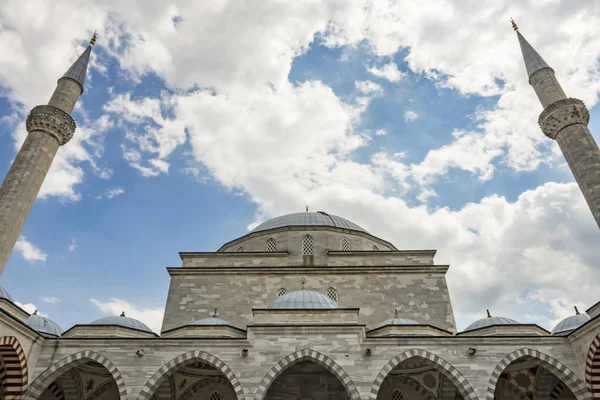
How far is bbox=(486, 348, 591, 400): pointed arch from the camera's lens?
1007 centimetres

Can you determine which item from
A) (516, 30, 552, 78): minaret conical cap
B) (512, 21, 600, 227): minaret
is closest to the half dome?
(512, 21, 600, 227): minaret

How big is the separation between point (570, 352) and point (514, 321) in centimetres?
203

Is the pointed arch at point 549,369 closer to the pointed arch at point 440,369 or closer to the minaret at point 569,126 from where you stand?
the pointed arch at point 440,369

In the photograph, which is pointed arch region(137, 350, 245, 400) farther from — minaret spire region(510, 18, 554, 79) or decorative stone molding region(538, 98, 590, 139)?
minaret spire region(510, 18, 554, 79)

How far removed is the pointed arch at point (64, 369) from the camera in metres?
10.2

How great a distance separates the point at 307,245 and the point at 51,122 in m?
10.2

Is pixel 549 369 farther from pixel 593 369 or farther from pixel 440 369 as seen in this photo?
pixel 440 369

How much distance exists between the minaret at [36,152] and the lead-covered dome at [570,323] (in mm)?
15841

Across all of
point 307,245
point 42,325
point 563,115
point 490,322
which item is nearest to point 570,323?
point 490,322

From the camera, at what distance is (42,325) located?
1324 centimetres

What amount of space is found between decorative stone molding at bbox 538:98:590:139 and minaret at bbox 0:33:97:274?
50.8 ft

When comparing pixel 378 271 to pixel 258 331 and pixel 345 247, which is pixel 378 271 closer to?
pixel 345 247

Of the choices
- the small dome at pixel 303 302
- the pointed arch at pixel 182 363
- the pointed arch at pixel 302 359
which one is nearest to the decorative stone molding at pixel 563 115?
the small dome at pixel 303 302

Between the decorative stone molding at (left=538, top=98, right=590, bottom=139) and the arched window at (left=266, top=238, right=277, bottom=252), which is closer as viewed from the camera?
the decorative stone molding at (left=538, top=98, right=590, bottom=139)
